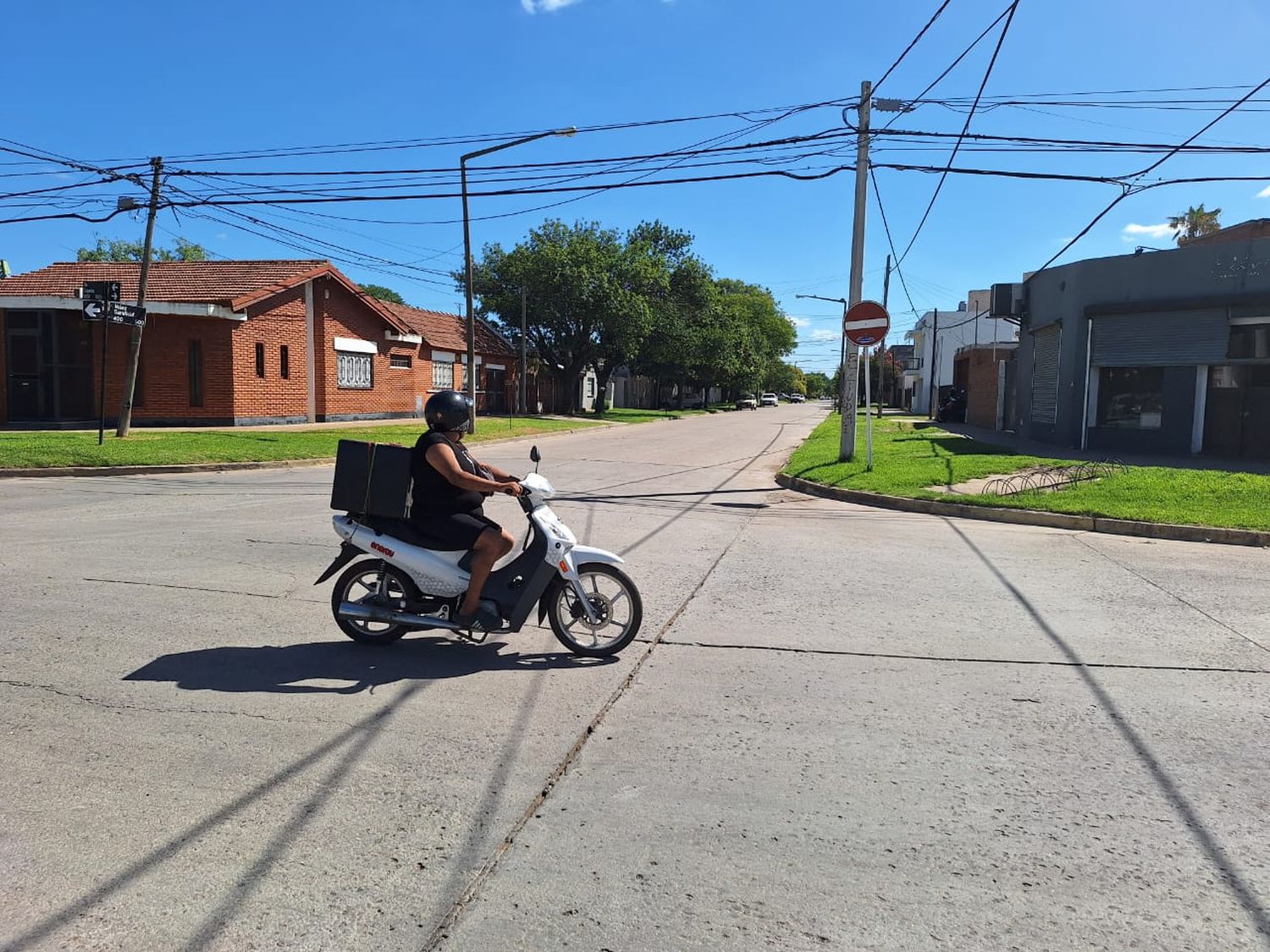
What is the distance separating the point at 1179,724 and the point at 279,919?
4.17m

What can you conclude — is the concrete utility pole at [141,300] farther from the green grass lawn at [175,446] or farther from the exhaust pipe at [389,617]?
the exhaust pipe at [389,617]

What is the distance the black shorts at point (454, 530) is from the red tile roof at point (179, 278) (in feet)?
72.5

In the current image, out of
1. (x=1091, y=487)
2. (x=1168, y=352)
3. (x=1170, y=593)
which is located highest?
(x=1168, y=352)

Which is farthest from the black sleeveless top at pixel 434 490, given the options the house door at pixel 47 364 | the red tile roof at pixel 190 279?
the house door at pixel 47 364

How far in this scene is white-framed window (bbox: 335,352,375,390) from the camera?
2895cm

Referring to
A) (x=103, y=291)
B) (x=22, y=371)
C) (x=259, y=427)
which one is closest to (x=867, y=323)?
A: (x=103, y=291)

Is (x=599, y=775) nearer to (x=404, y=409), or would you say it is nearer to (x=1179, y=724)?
(x=1179, y=724)

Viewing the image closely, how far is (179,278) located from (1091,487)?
25.4 metres

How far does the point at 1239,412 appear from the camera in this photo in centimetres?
1792

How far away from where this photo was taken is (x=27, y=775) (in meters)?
3.54

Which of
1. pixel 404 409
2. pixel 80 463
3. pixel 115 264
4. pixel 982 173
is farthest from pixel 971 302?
pixel 80 463

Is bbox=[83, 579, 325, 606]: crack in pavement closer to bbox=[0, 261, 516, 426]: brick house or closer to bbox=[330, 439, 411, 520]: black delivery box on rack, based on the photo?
bbox=[330, 439, 411, 520]: black delivery box on rack

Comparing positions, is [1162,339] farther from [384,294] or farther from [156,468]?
[384,294]

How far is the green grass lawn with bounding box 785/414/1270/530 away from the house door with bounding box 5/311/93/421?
67.0 feet
